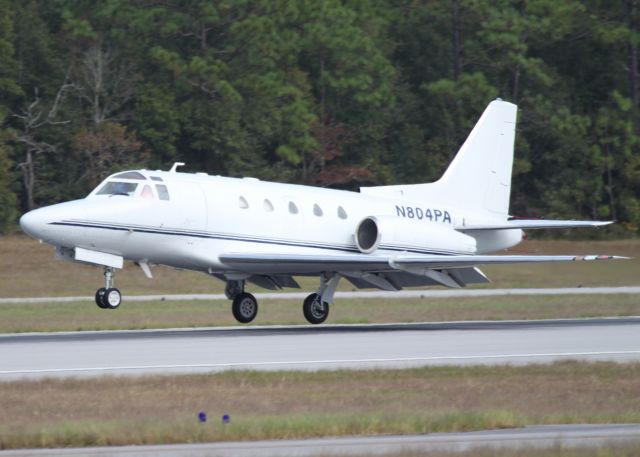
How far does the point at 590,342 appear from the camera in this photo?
21031 mm

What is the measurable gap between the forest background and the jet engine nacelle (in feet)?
73.4

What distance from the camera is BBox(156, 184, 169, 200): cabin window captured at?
24.0m

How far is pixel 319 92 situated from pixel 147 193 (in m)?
33.1

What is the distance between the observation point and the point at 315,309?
2603 cm

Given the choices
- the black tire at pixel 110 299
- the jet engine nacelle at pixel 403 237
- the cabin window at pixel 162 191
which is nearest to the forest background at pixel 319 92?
the jet engine nacelle at pixel 403 237

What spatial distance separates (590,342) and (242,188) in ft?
25.6

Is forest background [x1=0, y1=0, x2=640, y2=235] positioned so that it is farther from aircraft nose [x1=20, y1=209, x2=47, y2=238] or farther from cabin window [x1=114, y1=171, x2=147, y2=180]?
aircraft nose [x1=20, y1=209, x2=47, y2=238]

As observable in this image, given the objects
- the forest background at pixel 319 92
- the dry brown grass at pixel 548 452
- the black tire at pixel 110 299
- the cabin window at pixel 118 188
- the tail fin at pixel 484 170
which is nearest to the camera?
the dry brown grass at pixel 548 452

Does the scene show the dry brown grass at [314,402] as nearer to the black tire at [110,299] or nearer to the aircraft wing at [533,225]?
the black tire at [110,299]

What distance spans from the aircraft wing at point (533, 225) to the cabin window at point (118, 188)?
813 cm

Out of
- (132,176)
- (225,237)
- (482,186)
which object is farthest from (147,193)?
(482,186)

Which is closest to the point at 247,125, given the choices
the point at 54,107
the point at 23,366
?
the point at 54,107

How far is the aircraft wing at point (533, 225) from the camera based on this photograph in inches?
1011

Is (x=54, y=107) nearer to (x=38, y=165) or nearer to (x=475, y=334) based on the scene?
(x=38, y=165)
